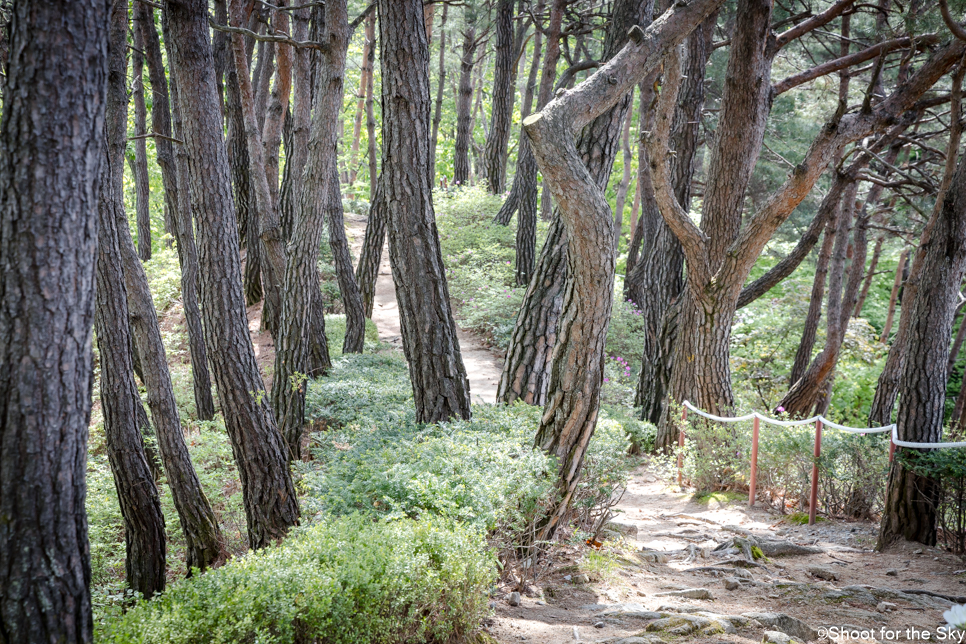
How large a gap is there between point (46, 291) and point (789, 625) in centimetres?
373

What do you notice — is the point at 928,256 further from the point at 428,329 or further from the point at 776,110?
the point at 776,110

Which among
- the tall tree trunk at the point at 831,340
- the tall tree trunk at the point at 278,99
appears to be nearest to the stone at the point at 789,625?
the tall tree trunk at the point at 831,340

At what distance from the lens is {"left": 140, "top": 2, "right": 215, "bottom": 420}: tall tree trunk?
6945 millimetres

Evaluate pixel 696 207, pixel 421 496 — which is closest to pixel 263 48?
pixel 421 496

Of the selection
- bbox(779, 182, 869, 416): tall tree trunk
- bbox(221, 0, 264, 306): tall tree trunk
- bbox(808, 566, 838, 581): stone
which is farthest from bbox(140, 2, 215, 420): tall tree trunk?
bbox(779, 182, 869, 416): tall tree trunk

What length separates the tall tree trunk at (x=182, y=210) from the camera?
6945mm

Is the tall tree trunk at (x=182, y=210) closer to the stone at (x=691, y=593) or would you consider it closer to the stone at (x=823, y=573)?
the stone at (x=691, y=593)

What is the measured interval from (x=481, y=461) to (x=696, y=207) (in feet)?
79.4

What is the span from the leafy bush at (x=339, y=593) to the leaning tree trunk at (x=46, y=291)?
1.09 feet

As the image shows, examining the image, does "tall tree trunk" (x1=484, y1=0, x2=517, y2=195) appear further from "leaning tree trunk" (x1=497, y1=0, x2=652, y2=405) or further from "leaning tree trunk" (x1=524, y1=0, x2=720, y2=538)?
"leaning tree trunk" (x1=524, y1=0, x2=720, y2=538)

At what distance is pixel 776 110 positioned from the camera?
53.7 feet

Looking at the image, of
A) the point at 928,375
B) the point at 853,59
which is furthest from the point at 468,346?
the point at 928,375

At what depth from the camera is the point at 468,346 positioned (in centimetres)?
1385

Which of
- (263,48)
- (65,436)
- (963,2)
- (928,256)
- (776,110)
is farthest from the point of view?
(776,110)
